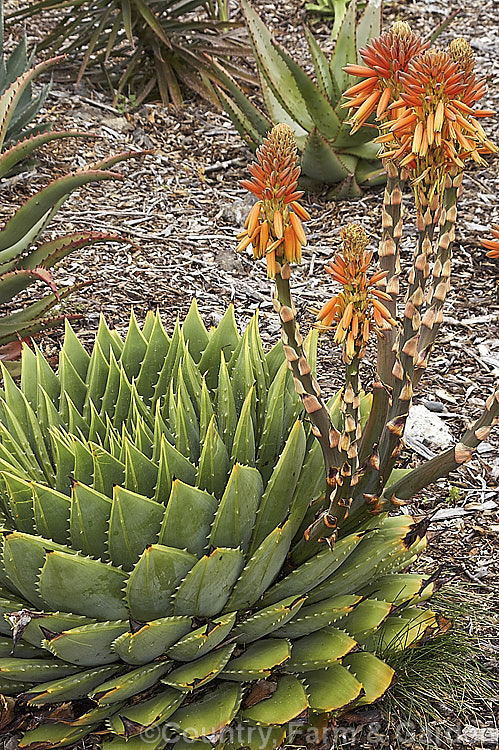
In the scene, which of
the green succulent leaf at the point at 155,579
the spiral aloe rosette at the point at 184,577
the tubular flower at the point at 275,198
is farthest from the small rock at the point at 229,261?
the tubular flower at the point at 275,198

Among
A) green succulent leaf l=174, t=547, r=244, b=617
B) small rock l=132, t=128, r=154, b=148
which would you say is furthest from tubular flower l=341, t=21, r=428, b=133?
small rock l=132, t=128, r=154, b=148

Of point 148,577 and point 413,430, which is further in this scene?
point 413,430

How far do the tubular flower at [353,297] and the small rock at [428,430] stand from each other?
1592mm

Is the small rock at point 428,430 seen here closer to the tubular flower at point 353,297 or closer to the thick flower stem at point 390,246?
the thick flower stem at point 390,246

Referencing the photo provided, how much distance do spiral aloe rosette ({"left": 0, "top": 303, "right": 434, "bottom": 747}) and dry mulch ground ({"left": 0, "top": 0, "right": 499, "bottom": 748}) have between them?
29.6 inches

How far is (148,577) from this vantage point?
5.75ft

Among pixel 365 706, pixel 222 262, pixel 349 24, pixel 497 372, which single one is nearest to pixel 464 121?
pixel 365 706

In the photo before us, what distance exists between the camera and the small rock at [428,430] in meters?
3.09

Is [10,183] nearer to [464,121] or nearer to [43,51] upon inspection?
[43,51]

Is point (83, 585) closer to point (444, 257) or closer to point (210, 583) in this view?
point (210, 583)

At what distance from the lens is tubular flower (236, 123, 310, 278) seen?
144 cm

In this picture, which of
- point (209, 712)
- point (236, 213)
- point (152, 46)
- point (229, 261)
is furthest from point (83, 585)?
point (152, 46)

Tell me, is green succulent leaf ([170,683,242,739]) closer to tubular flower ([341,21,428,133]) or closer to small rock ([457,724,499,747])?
small rock ([457,724,499,747])

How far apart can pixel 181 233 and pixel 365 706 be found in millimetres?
2736
